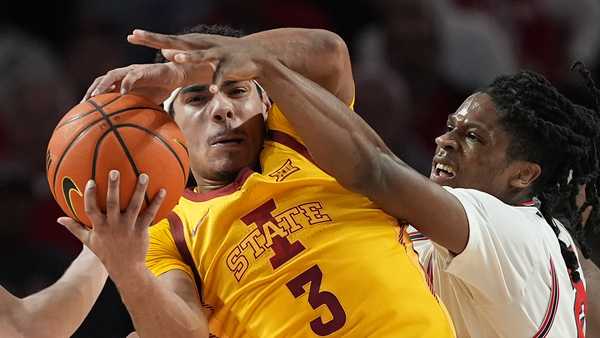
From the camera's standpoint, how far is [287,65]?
9.52 ft

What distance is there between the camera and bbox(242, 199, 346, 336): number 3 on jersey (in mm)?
3020

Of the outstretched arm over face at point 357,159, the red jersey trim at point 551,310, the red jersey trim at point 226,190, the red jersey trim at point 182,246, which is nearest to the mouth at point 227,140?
the red jersey trim at point 226,190

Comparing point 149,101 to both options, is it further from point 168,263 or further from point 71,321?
point 71,321

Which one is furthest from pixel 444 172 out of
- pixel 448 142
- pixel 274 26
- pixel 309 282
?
pixel 274 26

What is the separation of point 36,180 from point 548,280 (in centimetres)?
320

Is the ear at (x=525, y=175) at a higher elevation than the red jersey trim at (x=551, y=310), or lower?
higher

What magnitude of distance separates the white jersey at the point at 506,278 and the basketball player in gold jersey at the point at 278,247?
25 cm

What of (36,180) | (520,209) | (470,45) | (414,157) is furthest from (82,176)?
(470,45)

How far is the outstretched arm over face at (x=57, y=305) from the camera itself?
3.17 m

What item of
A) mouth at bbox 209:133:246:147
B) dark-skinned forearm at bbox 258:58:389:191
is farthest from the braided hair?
mouth at bbox 209:133:246:147

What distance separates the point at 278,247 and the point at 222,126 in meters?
0.53

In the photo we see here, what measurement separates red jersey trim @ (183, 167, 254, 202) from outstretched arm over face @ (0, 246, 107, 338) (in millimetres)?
494

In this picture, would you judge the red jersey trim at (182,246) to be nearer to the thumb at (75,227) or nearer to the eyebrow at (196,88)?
the eyebrow at (196,88)

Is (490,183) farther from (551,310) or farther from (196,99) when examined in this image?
(196,99)
